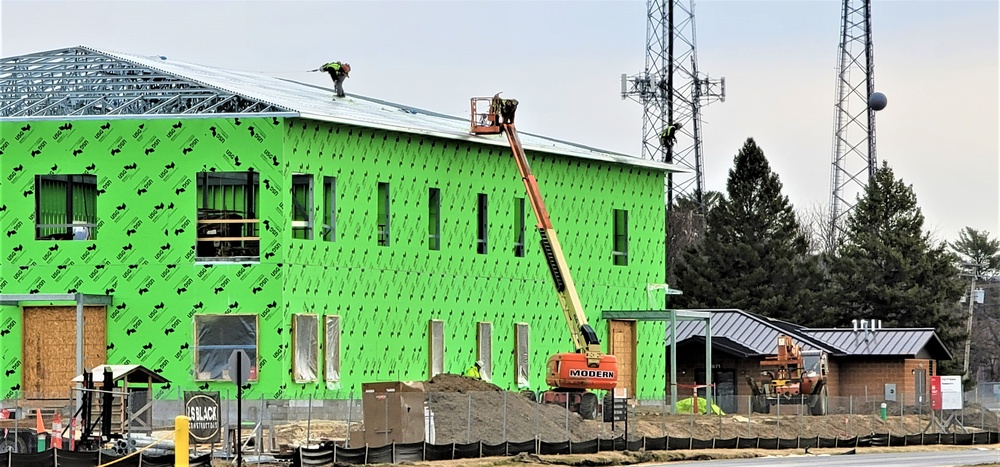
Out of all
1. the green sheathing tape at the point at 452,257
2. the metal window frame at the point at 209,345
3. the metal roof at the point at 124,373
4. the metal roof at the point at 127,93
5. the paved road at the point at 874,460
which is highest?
the metal roof at the point at 127,93

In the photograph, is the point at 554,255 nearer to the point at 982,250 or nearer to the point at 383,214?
the point at 383,214

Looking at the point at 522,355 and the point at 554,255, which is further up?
the point at 554,255

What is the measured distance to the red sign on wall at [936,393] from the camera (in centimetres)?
6028

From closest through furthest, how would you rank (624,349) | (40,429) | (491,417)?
(40,429), (491,417), (624,349)

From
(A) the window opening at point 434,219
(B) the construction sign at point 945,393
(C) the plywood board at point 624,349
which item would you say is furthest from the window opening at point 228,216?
(B) the construction sign at point 945,393

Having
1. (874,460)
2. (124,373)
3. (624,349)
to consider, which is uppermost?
(624,349)

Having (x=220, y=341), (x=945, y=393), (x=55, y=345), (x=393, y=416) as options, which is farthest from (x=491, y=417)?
(x=945, y=393)

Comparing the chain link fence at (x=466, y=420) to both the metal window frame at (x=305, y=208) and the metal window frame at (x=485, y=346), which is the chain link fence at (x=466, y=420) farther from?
the metal window frame at (x=305, y=208)

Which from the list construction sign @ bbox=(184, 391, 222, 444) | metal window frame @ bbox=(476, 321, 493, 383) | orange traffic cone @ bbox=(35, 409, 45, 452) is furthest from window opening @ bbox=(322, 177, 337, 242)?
construction sign @ bbox=(184, 391, 222, 444)

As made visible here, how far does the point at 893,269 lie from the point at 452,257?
4493 centimetres

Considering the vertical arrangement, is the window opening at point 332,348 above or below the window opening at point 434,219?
below

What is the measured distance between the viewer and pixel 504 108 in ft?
187

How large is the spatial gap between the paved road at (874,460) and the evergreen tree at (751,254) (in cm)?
4465

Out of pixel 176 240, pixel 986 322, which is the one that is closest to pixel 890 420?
pixel 176 240
